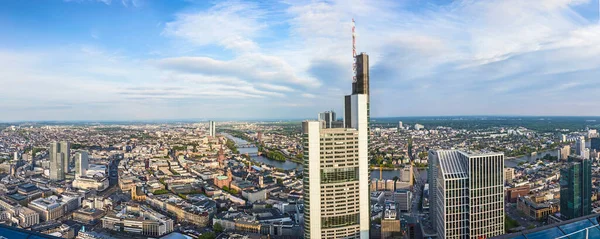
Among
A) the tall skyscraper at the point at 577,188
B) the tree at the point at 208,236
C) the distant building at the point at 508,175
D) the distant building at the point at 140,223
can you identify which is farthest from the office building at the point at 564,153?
the distant building at the point at 140,223

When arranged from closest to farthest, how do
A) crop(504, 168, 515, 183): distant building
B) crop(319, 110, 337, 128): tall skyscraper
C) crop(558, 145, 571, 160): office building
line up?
crop(319, 110, 337, 128): tall skyscraper → crop(504, 168, 515, 183): distant building → crop(558, 145, 571, 160): office building

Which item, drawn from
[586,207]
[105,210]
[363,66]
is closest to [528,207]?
[586,207]

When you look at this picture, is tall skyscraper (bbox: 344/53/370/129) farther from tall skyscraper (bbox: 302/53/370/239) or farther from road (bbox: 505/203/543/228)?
road (bbox: 505/203/543/228)

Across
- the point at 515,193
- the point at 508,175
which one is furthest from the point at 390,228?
the point at 508,175

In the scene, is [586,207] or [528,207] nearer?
[586,207]

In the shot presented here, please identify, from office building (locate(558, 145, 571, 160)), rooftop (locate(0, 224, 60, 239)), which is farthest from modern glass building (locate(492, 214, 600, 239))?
office building (locate(558, 145, 571, 160))

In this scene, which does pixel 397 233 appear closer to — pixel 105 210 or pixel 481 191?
pixel 481 191

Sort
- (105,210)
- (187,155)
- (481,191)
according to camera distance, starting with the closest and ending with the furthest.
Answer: (481,191) → (105,210) → (187,155)
